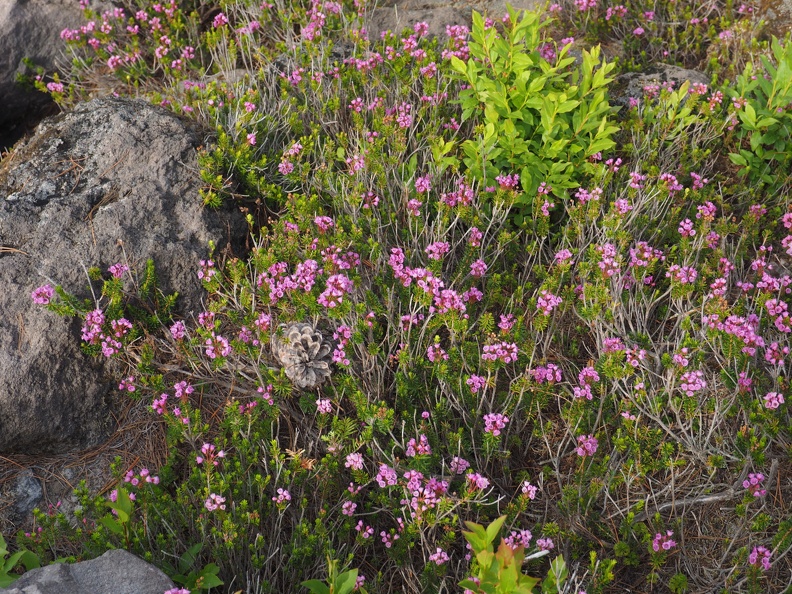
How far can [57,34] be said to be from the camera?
5.74 metres

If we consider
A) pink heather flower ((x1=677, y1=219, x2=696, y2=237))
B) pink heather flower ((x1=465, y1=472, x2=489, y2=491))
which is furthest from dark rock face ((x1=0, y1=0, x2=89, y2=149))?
pink heather flower ((x1=677, y1=219, x2=696, y2=237))

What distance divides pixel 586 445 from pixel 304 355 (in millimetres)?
1354

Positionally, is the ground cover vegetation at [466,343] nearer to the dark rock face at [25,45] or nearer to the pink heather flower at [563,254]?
the pink heather flower at [563,254]

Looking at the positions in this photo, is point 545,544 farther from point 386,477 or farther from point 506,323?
point 506,323

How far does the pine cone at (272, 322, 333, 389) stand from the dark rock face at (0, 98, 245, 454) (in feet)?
2.63

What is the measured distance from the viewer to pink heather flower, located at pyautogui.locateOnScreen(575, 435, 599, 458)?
9.80 ft

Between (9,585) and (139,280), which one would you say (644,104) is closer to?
(139,280)

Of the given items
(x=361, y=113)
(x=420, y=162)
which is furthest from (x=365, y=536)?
(x=361, y=113)

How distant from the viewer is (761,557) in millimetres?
2613

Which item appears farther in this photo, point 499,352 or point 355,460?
point 499,352

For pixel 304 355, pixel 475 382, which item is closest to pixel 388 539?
pixel 475 382

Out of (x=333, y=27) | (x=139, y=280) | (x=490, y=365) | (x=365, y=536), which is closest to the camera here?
(x=365, y=536)

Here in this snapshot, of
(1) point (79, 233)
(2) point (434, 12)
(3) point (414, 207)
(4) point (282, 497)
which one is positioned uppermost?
(2) point (434, 12)

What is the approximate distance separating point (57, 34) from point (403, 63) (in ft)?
10.0
